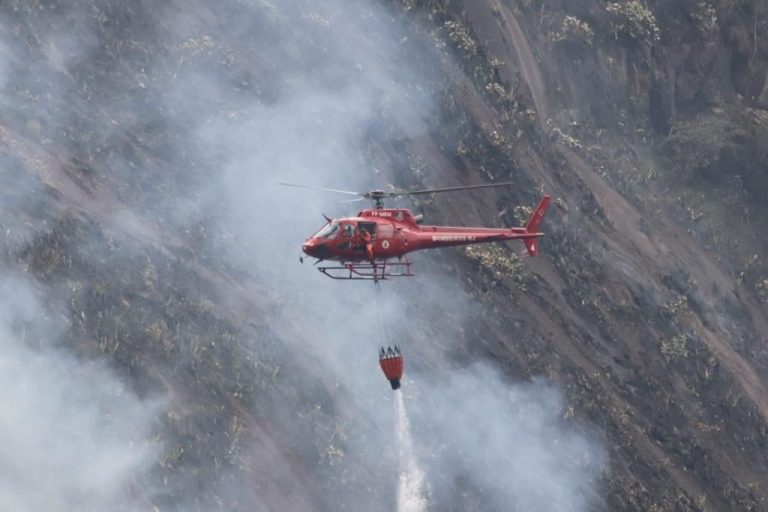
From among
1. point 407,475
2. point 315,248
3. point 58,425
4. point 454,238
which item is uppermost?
point 454,238

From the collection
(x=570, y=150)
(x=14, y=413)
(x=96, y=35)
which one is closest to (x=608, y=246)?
(x=570, y=150)

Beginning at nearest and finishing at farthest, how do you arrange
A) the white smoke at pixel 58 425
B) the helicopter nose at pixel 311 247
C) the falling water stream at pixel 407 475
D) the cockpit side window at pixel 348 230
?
the white smoke at pixel 58 425 → the helicopter nose at pixel 311 247 → the cockpit side window at pixel 348 230 → the falling water stream at pixel 407 475

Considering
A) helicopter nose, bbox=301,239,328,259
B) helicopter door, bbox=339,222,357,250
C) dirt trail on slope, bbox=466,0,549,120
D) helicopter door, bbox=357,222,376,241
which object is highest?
dirt trail on slope, bbox=466,0,549,120

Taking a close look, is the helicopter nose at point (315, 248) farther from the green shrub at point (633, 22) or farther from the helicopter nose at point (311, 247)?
the green shrub at point (633, 22)

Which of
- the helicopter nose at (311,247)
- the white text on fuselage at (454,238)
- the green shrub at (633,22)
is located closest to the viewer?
the helicopter nose at (311,247)

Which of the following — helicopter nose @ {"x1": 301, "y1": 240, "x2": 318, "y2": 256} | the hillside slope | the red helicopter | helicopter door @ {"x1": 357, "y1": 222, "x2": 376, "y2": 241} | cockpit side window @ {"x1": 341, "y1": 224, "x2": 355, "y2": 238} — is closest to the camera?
helicopter nose @ {"x1": 301, "y1": 240, "x2": 318, "y2": 256}

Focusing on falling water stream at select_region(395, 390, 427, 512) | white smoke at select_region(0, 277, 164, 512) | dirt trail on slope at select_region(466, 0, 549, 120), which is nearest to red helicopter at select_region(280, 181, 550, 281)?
falling water stream at select_region(395, 390, 427, 512)

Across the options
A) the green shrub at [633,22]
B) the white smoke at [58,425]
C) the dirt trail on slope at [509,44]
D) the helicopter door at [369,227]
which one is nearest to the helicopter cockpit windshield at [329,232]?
the helicopter door at [369,227]

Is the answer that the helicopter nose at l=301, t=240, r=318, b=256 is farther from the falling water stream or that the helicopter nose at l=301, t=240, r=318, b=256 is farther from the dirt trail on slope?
the dirt trail on slope

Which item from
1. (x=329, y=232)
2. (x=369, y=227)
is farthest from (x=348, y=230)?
(x=369, y=227)

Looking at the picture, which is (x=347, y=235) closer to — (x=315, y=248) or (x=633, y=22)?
(x=315, y=248)

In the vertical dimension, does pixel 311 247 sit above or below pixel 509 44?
below
